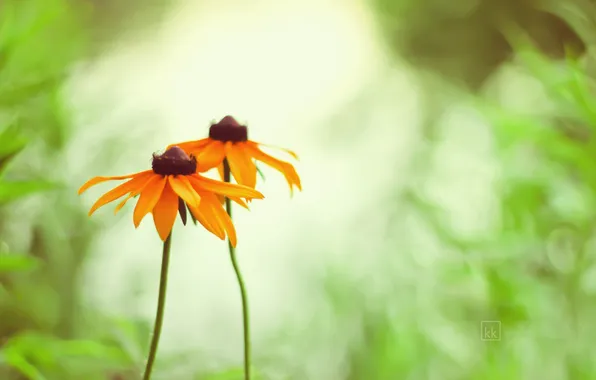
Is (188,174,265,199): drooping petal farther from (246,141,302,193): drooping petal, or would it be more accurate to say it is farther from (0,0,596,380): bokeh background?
(0,0,596,380): bokeh background

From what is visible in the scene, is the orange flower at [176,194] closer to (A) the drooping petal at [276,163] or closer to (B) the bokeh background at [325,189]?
(A) the drooping petal at [276,163]

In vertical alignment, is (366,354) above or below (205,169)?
below

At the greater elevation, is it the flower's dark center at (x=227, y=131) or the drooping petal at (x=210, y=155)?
the flower's dark center at (x=227, y=131)

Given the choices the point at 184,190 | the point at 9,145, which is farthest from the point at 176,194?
the point at 9,145

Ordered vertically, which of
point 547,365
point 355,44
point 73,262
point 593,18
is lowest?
point 547,365

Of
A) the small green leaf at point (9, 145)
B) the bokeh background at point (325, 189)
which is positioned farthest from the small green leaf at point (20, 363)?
the small green leaf at point (9, 145)

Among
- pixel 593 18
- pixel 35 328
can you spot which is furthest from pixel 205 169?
pixel 593 18

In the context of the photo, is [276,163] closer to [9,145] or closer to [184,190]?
[184,190]

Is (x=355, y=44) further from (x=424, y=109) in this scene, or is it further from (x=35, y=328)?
(x=35, y=328)
